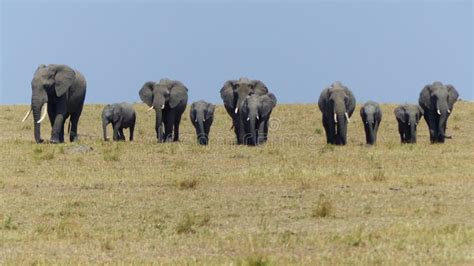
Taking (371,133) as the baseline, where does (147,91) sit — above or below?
above

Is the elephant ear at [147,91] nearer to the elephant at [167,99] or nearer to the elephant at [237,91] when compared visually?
the elephant at [167,99]

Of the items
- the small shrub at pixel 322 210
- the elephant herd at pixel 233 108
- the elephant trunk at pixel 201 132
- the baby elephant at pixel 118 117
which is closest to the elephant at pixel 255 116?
the elephant herd at pixel 233 108

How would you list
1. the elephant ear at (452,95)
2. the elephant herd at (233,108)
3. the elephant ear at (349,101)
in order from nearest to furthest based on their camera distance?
the elephant herd at (233,108) < the elephant ear at (349,101) < the elephant ear at (452,95)

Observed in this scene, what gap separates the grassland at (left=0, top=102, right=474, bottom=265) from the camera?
1179 centimetres

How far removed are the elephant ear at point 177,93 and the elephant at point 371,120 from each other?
283 inches

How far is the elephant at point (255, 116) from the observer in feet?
98.0

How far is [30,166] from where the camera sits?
21.6m

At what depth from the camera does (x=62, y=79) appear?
28797 millimetres

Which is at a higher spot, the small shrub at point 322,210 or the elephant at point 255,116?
the elephant at point 255,116

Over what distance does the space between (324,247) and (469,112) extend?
121ft

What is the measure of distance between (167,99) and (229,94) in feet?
8.72

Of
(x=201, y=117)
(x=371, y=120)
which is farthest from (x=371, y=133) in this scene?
(x=201, y=117)

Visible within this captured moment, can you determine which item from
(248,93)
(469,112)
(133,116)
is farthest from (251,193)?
(469,112)

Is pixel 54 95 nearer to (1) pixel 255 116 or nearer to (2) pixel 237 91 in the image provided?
(1) pixel 255 116
